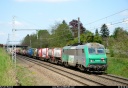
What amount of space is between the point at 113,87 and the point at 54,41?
219ft

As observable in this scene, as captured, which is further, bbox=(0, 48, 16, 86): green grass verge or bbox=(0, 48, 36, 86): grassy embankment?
bbox=(0, 48, 36, 86): grassy embankment

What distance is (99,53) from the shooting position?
26641mm

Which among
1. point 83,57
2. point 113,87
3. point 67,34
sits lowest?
point 113,87

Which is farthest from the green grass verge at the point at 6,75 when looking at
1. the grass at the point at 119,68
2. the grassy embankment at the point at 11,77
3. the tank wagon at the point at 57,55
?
the tank wagon at the point at 57,55

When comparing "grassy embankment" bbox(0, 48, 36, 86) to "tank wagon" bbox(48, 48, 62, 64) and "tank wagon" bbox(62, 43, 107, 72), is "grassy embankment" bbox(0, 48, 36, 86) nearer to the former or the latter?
"tank wagon" bbox(62, 43, 107, 72)

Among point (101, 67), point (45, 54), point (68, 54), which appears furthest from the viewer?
point (45, 54)

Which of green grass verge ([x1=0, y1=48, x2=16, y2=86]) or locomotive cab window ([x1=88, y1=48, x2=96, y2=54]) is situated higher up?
locomotive cab window ([x1=88, y1=48, x2=96, y2=54])

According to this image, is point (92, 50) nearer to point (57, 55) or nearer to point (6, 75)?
point (6, 75)

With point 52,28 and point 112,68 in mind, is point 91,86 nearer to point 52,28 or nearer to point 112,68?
point 112,68

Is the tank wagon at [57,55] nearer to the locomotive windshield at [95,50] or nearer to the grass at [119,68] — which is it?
the grass at [119,68]

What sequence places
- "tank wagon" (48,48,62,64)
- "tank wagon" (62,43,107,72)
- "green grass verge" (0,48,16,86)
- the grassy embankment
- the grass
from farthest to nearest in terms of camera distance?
"tank wagon" (48,48,62,64)
the grass
"tank wagon" (62,43,107,72)
the grassy embankment
"green grass verge" (0,48,16,86)

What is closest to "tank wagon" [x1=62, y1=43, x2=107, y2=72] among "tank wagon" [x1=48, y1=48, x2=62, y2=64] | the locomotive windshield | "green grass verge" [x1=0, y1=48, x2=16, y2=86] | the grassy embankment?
the locomotive windshield

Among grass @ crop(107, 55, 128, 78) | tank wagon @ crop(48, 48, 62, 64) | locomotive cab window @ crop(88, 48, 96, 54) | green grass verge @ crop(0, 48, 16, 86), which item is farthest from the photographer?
tank wagon @ crop(48, 48, 62, 64)

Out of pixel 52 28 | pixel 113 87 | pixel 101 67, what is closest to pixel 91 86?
pixel 113 87
